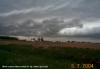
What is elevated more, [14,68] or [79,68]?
[14,68]

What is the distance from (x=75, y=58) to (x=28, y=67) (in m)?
15.8

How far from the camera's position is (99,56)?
29.8 m

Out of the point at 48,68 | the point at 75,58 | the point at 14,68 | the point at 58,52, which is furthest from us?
→ the point at 58,52

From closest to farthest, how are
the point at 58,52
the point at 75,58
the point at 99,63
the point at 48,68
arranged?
the point at 48,68 < the point at 99,63 < the point at 75,58 < the point at 58,52

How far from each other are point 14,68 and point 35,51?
19.3 m

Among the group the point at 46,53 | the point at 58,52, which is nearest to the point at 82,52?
the point at 58,52

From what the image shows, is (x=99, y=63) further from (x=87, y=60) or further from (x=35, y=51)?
(x=35, y=51)

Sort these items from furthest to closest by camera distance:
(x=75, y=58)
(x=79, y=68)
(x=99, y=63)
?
(x=75, y=58) < (x=99, y=63) < (x=79, y=68)

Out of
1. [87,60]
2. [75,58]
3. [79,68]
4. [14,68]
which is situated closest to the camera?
[14,68]

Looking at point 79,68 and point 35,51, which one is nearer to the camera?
point 79,68

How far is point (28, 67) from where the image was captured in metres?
19.0

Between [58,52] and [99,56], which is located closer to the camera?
[99,56]

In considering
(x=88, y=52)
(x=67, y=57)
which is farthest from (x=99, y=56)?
(x=67, y=57)

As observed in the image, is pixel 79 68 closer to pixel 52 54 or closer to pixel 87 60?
pixel 87 60
